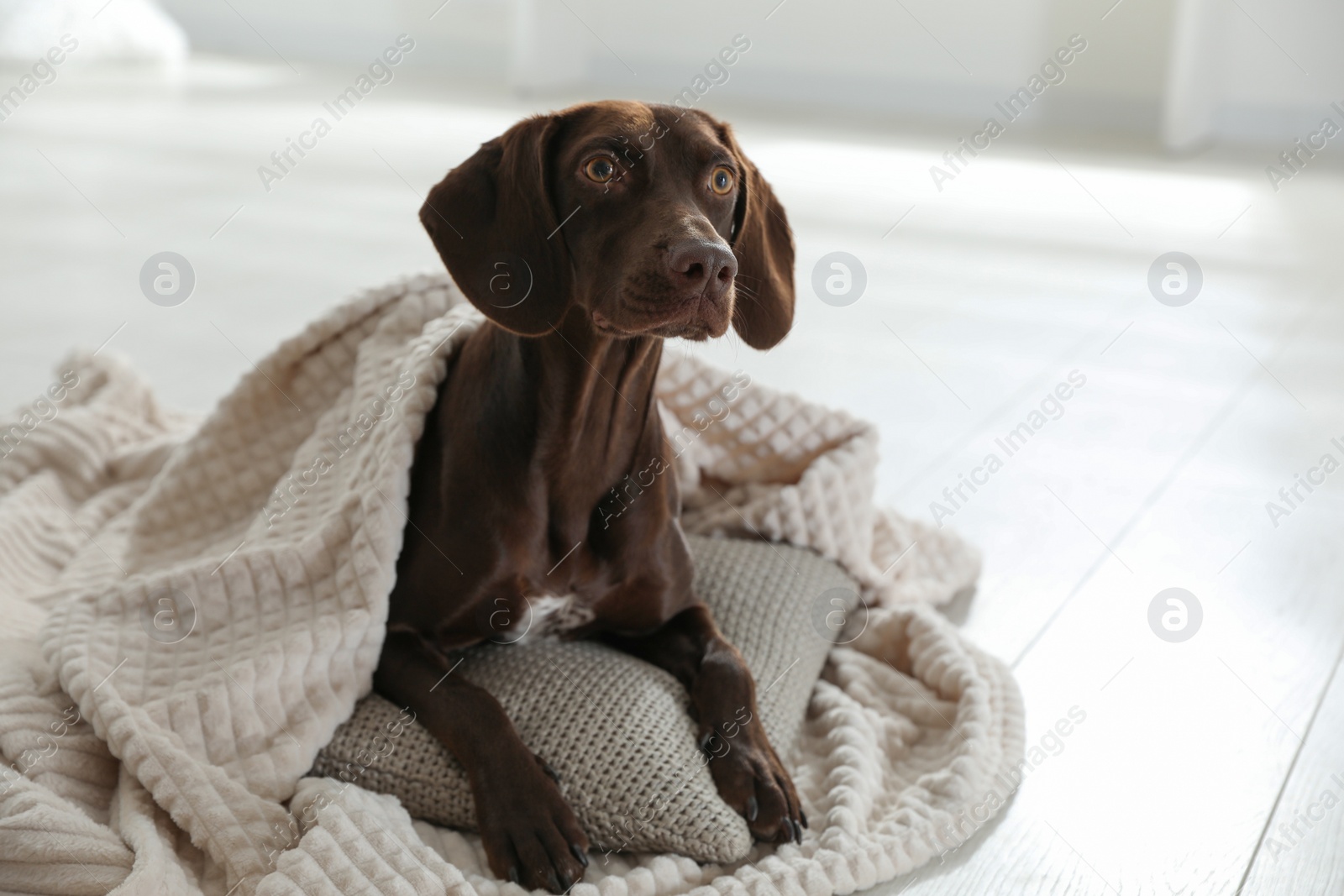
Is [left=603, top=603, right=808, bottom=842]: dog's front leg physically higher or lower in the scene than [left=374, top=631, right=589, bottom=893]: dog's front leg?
higher

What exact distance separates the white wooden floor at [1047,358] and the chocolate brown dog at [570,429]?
1.61 feet

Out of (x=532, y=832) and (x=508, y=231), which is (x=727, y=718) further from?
(x=508, y=231)

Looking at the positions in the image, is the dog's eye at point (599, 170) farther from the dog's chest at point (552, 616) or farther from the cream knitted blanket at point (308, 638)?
the dog's chest at point (552, 616)

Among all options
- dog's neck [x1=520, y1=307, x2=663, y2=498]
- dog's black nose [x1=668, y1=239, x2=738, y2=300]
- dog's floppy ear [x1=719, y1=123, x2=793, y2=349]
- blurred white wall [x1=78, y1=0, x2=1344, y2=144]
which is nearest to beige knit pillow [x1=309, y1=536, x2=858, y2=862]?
dog's neck [x1=520, y1=307, x2=663, y2=498]

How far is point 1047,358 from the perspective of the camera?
3.97 meters

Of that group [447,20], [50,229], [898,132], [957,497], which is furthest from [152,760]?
[447,20]

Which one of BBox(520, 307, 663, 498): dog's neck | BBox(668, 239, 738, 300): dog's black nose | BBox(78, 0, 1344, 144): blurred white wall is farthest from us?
BBox(78, 0, 1344, 144): blurred white wall

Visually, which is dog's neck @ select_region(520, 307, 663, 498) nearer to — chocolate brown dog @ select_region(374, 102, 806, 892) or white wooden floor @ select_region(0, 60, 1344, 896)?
chocolate brown dog @ select_region(374, 102, 806, 892)

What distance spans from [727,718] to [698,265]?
66cm

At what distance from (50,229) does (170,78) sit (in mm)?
4324

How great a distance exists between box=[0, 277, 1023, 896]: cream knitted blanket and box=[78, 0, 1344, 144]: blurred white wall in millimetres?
5503

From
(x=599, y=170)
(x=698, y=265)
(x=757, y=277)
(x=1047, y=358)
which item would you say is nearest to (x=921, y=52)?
(x=1047, y=358)

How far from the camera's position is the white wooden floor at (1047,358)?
2.04 m

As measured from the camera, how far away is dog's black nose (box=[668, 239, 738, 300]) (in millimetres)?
1616
